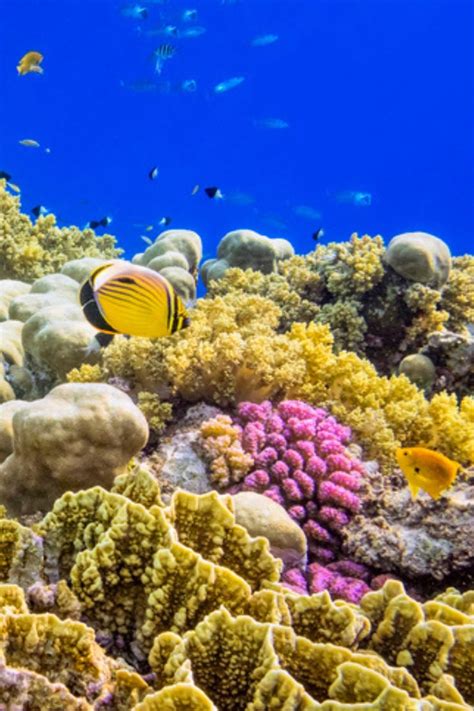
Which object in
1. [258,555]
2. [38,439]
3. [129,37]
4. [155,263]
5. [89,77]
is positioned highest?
[129,37]

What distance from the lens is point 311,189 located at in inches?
3492

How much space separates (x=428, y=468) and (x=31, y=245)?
6928 mm

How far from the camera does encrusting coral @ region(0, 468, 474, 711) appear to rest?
1360mm

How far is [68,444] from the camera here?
2.78 meters

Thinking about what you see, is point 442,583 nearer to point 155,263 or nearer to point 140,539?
point 140,539

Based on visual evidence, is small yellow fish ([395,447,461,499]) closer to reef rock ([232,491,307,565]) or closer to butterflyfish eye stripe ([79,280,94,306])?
reef rock ([232,491,307,565])

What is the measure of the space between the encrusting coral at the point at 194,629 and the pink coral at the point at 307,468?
44.5 inches

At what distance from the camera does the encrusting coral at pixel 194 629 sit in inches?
53.6

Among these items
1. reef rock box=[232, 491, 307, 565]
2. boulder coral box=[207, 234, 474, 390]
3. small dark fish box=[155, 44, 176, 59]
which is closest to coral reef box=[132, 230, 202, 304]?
boulder coral box=[207, 234, 474, 390]

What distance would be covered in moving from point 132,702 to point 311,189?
92.8 metres

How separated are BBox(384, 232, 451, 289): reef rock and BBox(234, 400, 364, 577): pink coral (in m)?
2.97

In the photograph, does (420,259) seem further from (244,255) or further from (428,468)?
(428,468)

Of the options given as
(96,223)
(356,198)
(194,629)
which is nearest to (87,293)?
(194,629)

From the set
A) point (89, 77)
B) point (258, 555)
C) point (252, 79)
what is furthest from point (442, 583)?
point (252, 79)
